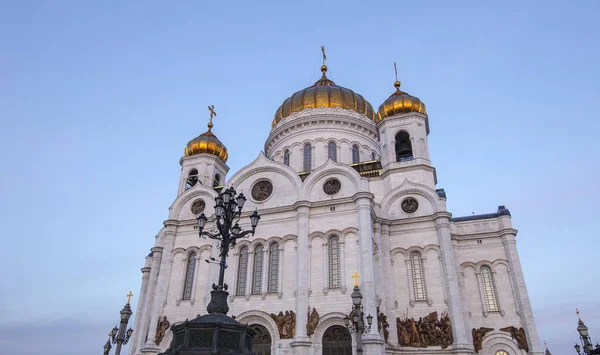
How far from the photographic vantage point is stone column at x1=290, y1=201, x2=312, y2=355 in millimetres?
18797

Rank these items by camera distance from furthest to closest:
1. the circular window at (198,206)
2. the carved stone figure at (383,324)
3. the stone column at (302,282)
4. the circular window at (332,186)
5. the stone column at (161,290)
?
the circular window at (198,206)
the circular window at (332,186)
the stone column at (161,290)
the carved stone figure at (383,324)
the stone column at (302,282)

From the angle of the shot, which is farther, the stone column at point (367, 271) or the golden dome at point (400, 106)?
the golden dome at point (400, 106)

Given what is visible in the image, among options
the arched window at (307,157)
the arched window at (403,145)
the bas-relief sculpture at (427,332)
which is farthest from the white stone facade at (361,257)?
the arched window at (307,157)

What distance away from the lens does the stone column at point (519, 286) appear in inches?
786

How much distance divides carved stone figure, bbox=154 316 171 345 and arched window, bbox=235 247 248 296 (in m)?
4.02

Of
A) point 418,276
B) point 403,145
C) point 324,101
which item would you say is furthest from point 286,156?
point 418,276

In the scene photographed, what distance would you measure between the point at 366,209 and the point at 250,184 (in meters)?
7.18

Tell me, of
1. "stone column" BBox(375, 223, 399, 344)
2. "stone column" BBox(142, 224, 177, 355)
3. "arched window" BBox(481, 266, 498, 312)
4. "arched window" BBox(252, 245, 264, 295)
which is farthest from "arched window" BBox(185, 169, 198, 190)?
"arched window" BBox(481, 266, 498, 312)

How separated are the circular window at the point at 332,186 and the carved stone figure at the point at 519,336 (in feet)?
34.3

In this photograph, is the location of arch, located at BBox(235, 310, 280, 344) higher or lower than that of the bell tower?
lower

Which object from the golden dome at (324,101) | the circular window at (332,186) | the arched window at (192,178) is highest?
the golden dome at (324,101)

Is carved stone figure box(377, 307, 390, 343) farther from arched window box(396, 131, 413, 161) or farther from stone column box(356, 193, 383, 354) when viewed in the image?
arched window box(396, 131, 413, 161)

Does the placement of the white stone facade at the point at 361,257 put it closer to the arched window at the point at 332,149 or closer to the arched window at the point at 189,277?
the arched window at the point at 189,277

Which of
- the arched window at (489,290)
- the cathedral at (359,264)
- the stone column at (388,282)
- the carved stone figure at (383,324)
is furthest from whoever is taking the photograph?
the arched window at (489,290)
